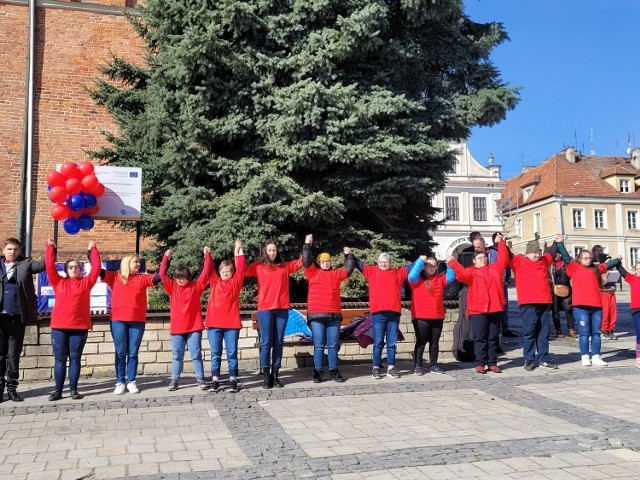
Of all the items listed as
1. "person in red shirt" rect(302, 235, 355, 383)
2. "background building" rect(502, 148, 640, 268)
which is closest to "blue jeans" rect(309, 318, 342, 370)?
"person in red shirt" rect(302, 235, 355, 383)

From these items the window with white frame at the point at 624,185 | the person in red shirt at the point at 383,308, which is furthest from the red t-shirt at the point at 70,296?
the window with white frame at the point at 624,185

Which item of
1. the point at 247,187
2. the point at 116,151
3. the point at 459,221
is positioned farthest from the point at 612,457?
the point at 459,221

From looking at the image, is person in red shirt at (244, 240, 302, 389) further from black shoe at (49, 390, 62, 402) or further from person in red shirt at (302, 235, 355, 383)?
black shoe at (49, 390, 62, 402)

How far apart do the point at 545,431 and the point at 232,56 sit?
23.9ft

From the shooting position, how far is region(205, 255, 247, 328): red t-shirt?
7.60 meters

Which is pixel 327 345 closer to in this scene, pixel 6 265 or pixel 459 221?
pixel 6 265

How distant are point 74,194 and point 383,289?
4905 mm

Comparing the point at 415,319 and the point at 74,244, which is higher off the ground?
the point at 74,244

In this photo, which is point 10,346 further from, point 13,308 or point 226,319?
point 226,319

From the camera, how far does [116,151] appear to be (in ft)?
39.4

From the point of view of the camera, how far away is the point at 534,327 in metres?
8.74

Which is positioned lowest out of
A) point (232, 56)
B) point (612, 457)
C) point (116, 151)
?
Answer: point (612, 457)

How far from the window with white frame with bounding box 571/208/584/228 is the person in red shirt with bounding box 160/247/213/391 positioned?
4779 cm

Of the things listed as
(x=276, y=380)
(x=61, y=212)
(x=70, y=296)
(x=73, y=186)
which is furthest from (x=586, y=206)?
(x=70, y=296)
